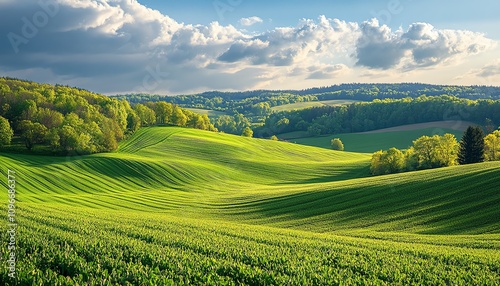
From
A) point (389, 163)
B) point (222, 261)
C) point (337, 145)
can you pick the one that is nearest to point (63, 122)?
point (389, 163)

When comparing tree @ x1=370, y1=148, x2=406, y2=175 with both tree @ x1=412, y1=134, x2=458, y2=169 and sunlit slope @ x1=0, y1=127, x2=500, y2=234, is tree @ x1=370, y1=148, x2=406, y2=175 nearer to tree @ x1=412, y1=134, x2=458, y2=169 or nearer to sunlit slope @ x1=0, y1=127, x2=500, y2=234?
tree @ x1=412, y1=134, x2=458, y2=169

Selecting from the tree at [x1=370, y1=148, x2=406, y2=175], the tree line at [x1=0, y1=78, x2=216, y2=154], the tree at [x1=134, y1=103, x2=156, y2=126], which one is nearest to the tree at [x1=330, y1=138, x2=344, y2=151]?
the tree at [x1=370, y1=148, x2=406, y2=175]

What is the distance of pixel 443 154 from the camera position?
8062cm

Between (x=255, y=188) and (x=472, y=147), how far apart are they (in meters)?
40.9

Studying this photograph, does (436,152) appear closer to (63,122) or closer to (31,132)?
(63,122)

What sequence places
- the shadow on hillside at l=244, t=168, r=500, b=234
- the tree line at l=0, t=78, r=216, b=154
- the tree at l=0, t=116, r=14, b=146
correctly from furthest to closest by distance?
the tree line at l=0, t=78, r=216, b=154, the tree at l=0, t=116, r=14, b=146, the shadow on hillside at l=244, t=168, r=500, b=234

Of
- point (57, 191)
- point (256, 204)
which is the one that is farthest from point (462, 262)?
point (57, 191)

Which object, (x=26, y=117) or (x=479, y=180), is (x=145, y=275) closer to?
(x=479, y=180)

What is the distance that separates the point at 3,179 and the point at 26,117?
104 ft

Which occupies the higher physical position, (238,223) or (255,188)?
(238,223)

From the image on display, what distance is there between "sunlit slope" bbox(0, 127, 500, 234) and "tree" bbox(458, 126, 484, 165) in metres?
19.4

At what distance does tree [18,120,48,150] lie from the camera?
79.0 metres

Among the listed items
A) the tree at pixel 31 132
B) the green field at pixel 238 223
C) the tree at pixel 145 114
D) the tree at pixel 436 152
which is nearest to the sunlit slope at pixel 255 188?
the green field at pixel 238 223

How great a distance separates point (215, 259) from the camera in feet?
55.0
